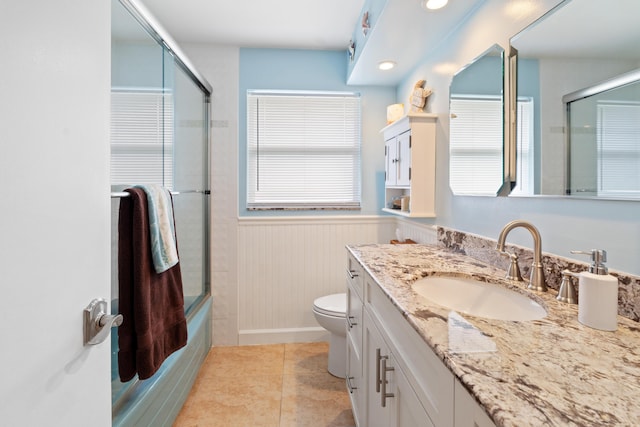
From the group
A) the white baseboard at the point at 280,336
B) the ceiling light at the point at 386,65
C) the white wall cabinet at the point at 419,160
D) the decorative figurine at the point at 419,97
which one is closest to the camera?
the white wall cabinet at the point at 419,160

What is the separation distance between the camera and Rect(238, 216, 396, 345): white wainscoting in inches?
103

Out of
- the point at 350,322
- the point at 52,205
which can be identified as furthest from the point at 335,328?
the point at 52,205

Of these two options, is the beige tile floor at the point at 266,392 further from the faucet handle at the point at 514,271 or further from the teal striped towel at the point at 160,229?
the faucet handle at the point at 514,271

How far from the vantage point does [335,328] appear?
2070 mm

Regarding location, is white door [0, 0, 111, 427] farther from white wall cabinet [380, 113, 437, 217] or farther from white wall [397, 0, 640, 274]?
white wall cabinet [380, 113, 437, 217]

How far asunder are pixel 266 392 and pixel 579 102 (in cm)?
206

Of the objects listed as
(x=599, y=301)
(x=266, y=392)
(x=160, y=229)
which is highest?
(x=160, y=229)

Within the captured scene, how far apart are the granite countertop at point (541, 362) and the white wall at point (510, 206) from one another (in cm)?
21

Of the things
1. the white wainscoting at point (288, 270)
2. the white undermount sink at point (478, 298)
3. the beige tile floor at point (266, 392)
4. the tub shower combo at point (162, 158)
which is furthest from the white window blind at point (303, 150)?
the white undermount sink at point (478, 298)

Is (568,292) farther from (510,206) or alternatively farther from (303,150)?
(303,150)

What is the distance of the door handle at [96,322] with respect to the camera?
69cm

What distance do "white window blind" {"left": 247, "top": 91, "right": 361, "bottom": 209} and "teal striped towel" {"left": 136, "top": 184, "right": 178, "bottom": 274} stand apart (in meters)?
1.22

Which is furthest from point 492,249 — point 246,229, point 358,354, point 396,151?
point 246,229

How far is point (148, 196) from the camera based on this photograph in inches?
51.9
